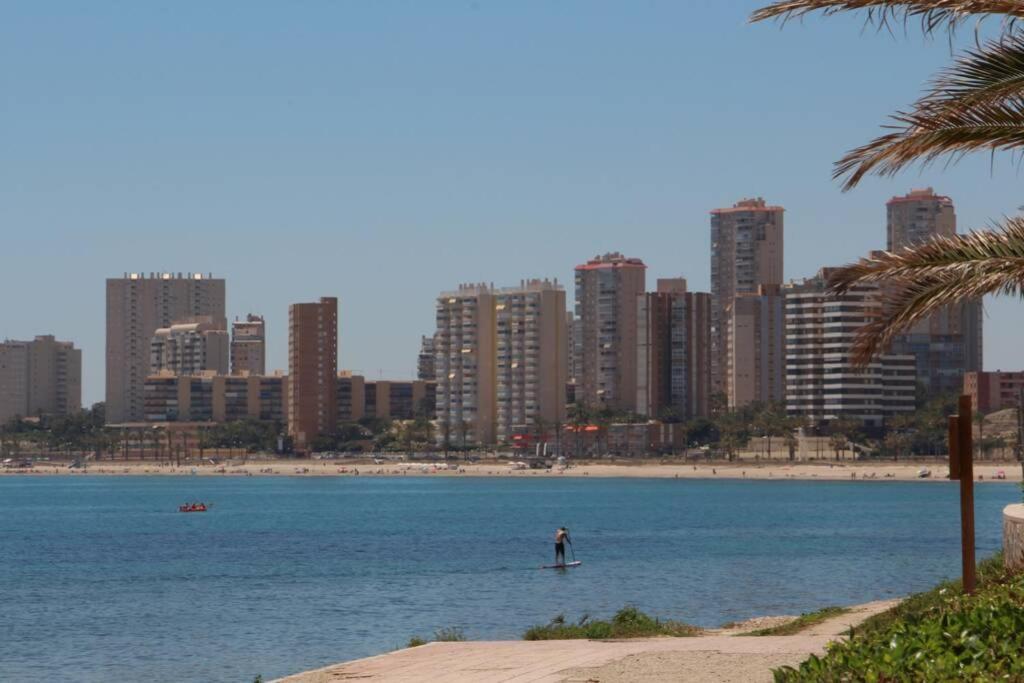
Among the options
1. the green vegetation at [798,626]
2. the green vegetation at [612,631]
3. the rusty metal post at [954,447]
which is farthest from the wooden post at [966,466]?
the green vegetation at [612,631]

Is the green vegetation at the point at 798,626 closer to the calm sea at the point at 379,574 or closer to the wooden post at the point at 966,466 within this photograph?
the wooden post at the point at 966,466

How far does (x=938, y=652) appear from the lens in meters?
13.2

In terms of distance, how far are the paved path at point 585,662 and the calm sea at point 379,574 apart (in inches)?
395

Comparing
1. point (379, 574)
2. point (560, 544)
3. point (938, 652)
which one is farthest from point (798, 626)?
point (379, 574)

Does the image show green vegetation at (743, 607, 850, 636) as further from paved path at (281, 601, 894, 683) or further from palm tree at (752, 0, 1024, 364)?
palm tree at (752, 0, 1024, 364)

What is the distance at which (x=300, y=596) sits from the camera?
51.2 meters

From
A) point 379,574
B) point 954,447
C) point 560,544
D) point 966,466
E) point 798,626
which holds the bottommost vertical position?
point 379,574

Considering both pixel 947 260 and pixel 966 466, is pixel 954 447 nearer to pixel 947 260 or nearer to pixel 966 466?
pixel 966 466

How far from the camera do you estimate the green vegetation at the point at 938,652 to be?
12.7 metres

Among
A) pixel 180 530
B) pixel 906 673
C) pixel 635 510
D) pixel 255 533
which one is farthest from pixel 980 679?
pixel 635 510

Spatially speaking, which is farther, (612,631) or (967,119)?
(612,631)

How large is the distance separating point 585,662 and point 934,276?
6.35m

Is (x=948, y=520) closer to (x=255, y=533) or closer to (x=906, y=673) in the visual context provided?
(x=255, y=533)

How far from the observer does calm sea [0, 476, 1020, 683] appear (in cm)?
3775
